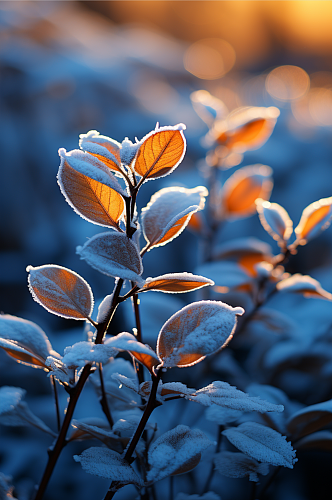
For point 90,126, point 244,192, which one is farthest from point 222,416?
point 90,126

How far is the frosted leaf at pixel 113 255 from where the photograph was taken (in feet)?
0.85

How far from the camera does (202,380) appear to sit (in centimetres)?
65

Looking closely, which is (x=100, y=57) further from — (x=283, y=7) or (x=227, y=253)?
(x=283, y=7)

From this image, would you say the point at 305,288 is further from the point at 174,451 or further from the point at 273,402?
the point at 174,451

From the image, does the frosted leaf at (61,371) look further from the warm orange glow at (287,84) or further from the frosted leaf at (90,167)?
the warm orange glow at (287,84)

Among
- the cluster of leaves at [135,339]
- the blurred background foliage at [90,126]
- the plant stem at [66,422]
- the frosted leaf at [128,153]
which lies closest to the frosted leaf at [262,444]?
the cluster of leaves at [135,339]

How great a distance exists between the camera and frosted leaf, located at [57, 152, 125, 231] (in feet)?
0.95

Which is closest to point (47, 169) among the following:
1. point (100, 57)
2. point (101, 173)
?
point (100, 57)

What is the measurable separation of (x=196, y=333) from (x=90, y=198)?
135 millimetres

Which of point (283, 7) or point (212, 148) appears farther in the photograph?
point (283, 7)

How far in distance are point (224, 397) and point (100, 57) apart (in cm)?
153

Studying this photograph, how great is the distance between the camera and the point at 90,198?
296 mm

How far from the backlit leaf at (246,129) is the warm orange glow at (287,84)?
1117 millimetres

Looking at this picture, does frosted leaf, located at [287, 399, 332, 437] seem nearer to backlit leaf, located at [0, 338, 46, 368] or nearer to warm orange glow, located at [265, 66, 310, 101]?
backlit leaf, located at [0, 338, 46, 368]
